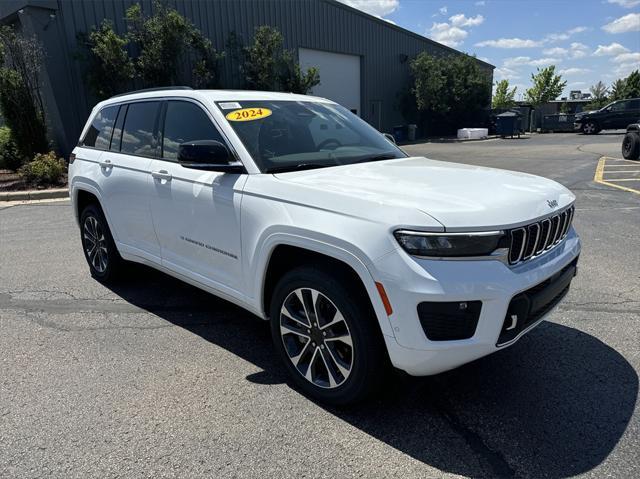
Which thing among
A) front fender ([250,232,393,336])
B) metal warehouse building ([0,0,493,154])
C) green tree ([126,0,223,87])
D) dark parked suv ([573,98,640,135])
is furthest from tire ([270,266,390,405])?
dark parked suv ([573,98,640,135])

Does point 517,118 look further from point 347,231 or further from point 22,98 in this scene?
point 347,231

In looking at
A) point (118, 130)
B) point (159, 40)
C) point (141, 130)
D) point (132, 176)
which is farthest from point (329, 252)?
point (159, 40)

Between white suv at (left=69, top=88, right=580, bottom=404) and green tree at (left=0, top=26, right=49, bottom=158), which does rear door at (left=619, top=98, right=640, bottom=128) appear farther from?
white suv at (left=69, top=88, right=580, bottom=404)

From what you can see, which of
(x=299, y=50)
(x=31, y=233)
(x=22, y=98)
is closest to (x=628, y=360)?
(x=31, y=233)

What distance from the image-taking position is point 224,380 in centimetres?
319

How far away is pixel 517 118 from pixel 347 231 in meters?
34.5

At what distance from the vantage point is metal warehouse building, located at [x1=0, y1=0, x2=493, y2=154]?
1467 centimetres

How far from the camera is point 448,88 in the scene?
32.8m

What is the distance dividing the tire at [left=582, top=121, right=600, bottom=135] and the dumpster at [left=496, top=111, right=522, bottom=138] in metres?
4.19

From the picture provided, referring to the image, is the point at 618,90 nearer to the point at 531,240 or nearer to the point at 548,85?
the point at 548,85

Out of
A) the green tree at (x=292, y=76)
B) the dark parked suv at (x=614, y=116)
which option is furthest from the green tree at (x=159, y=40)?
the dark parked suv at (x=614, y=116)

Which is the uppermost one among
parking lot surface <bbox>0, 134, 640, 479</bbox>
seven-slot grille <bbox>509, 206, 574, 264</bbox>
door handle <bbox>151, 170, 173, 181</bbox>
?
door handle <bbox>151, 170, 173, 181</bbox>

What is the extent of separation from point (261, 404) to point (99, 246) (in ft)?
9.71

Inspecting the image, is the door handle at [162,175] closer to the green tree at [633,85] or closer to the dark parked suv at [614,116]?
the dark parked suv at [614,116]
